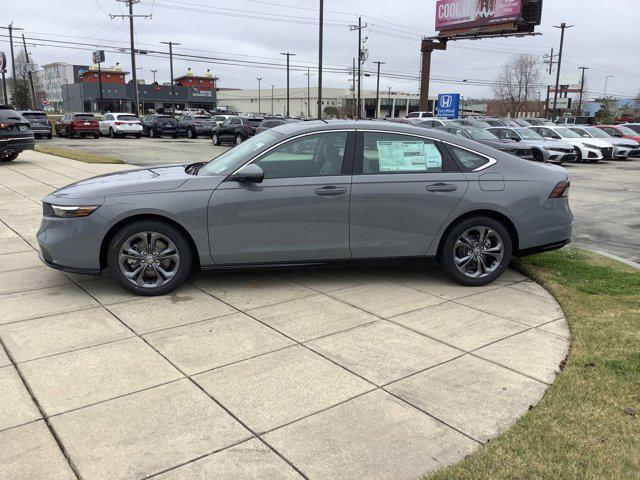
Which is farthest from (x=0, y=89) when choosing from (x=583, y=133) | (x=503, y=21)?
(x=583, y=133)

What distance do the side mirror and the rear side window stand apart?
1925 mm

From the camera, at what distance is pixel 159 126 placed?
125ft

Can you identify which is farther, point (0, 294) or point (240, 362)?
point (0, 294)

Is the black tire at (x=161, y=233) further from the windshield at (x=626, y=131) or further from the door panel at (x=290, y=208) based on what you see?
the windshield at (x=626, y=131)

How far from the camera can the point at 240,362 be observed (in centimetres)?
381

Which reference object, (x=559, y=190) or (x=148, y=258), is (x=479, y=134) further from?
(x=148, y=258)

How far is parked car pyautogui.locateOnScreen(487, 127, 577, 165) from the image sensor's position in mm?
20516

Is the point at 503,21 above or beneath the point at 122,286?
above

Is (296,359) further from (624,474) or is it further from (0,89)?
(0,89)

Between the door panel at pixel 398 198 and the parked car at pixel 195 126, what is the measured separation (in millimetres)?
34513

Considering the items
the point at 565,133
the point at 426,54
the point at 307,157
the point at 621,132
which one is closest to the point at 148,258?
the point at 307,157

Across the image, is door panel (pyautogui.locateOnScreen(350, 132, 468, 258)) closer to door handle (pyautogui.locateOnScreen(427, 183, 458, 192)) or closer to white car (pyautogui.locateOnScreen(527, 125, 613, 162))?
door handle (pyautogui.locateOnScreen(427, 183, 458, 192))

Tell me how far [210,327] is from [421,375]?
1.72 meters

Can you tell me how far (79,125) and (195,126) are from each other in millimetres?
7478
